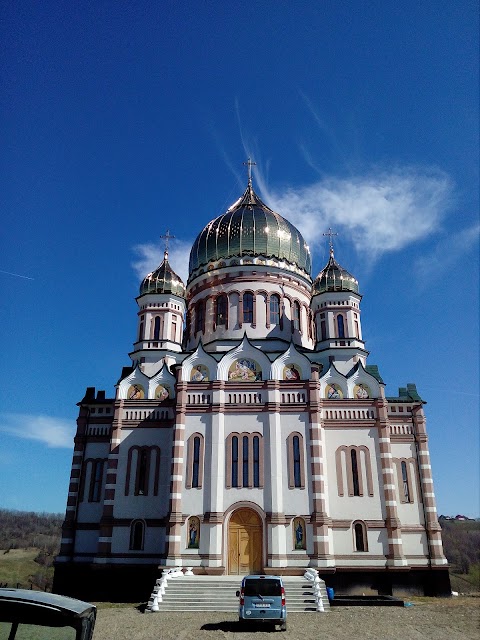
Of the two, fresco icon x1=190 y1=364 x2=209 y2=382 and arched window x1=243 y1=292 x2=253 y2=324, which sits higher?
arched window x1=243 y1=292 x2=253 y2=324

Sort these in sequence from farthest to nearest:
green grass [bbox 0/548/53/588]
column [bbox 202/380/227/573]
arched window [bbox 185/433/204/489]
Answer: green grass [bbox 0/548/53/588] < arched window [bbox 185/433/204/489] < column [bbox 202/380/227/573]

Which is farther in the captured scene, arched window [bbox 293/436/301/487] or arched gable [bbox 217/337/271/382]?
arched gable [bbox 217/337/271/382]

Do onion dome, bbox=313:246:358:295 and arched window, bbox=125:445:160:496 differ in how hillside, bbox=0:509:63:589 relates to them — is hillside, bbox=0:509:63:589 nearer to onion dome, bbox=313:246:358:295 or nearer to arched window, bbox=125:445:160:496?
arched window, bbox=125:445:160:496

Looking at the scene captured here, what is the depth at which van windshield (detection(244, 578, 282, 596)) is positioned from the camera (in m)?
14.5

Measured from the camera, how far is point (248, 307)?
1222 inches

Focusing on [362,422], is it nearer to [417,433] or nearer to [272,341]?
[417,433]

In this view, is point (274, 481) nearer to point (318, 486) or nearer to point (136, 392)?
point (318, 486)

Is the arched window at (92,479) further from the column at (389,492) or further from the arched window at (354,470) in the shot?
the column at (389,492)

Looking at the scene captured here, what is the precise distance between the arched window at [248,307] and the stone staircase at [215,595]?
14.7 meters

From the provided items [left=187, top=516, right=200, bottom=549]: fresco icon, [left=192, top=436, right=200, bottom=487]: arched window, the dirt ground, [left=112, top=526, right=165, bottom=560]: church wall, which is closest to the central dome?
[left=192, top=436, right=200, bottom=487]: arched window

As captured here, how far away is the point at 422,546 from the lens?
2441 centimetres

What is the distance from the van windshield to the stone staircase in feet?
13.7

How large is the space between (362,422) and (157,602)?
12731 mm

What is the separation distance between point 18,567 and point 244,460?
48508mm
